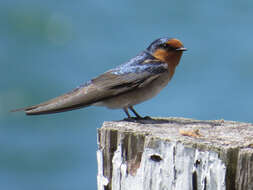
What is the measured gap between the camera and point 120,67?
4.32 m

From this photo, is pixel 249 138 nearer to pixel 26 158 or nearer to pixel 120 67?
pixel 120 67

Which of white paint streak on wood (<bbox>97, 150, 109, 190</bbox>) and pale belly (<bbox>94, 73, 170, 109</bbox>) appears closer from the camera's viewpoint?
white paint streak on wood (<bbox>97, 150, 109, 190</bbox>)

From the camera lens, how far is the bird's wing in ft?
13.2

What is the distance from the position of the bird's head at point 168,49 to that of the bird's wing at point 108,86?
3.2 inches

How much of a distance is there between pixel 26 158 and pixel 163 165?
4447 mm

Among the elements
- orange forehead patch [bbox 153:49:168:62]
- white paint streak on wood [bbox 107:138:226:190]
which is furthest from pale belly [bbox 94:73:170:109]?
white paint streak on wood [bbox 107:138:226:190]

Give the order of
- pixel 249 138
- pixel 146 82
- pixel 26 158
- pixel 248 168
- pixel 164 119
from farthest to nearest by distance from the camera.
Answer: pixel 26 158
pixel 146 82
pixel 164 119
pixel 249 138
pixel 248 168

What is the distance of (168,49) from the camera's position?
4422mm

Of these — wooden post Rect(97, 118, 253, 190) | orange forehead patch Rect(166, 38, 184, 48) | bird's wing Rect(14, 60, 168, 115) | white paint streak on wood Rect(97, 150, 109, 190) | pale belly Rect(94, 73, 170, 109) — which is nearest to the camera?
wooden post Rect(97, 118, 253, 190)

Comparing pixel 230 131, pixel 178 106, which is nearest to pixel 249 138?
pixel 230 131

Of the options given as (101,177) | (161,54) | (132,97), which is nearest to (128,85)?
(132,97)

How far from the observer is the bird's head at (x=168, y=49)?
4402 millimetres

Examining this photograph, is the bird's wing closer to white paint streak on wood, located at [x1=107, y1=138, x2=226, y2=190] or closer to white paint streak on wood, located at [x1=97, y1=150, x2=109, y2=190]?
white paint streak on wood, located at [x1=97, y1=150, x2=109, y2=190]

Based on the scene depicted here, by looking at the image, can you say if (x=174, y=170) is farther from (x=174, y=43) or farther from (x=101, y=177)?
(x=174, y=43)
